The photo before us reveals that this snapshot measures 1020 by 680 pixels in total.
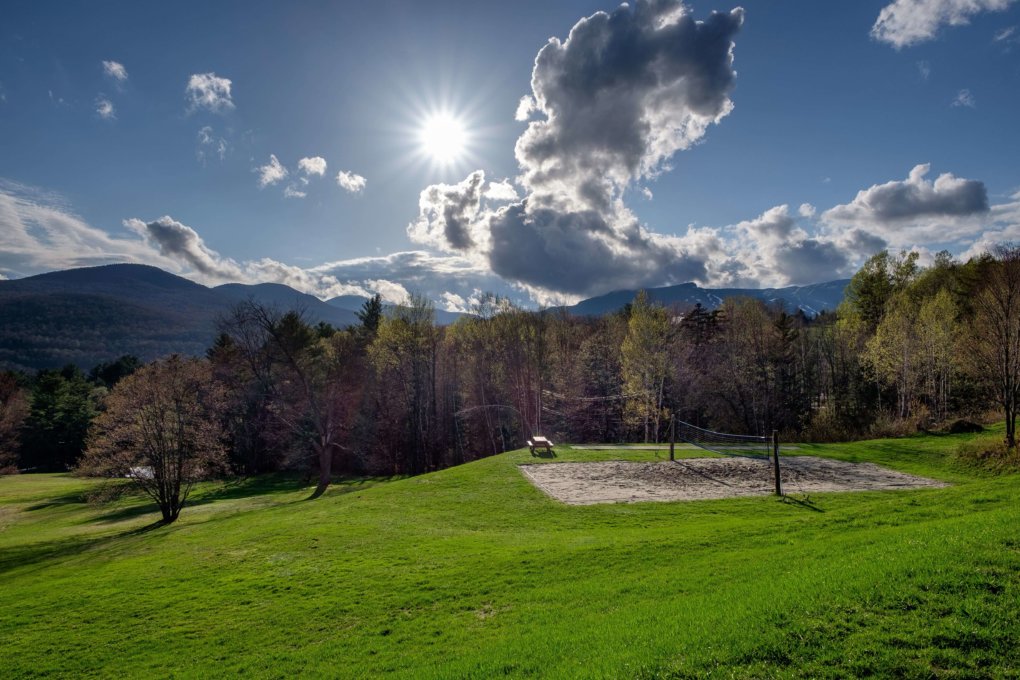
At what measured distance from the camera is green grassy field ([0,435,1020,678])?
20.6 ft

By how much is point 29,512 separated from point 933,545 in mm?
50616

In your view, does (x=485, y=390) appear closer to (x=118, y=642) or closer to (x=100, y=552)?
(x=100, y=552)

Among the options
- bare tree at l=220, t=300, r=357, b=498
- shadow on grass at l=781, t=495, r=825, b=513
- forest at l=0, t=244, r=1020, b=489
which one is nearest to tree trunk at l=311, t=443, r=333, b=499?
forest at l=0, t=244, r=1020, b=489

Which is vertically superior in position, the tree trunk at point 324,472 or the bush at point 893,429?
the bush at point 893,429

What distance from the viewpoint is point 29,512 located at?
3353cm

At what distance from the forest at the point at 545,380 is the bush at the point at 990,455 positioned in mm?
17499

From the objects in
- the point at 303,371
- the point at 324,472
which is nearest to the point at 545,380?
the point at 324,472

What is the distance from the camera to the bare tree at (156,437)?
26.0 meters

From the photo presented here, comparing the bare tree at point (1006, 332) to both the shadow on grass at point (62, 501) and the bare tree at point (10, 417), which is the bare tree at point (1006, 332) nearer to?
the shadow on grass at point (62, 501)

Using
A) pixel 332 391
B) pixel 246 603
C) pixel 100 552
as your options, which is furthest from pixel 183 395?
pixel 246 603

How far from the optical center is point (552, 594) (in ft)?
32.2

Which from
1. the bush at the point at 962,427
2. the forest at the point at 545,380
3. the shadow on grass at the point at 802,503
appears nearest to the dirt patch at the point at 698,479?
the shadow on grass at the point at 802,503

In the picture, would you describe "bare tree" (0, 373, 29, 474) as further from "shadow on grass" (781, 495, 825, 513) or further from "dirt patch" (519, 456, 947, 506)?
"shadow on grass" (781, 495, 825, 513)

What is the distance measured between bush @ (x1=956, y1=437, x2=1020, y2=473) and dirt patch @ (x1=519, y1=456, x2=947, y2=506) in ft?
10.9
